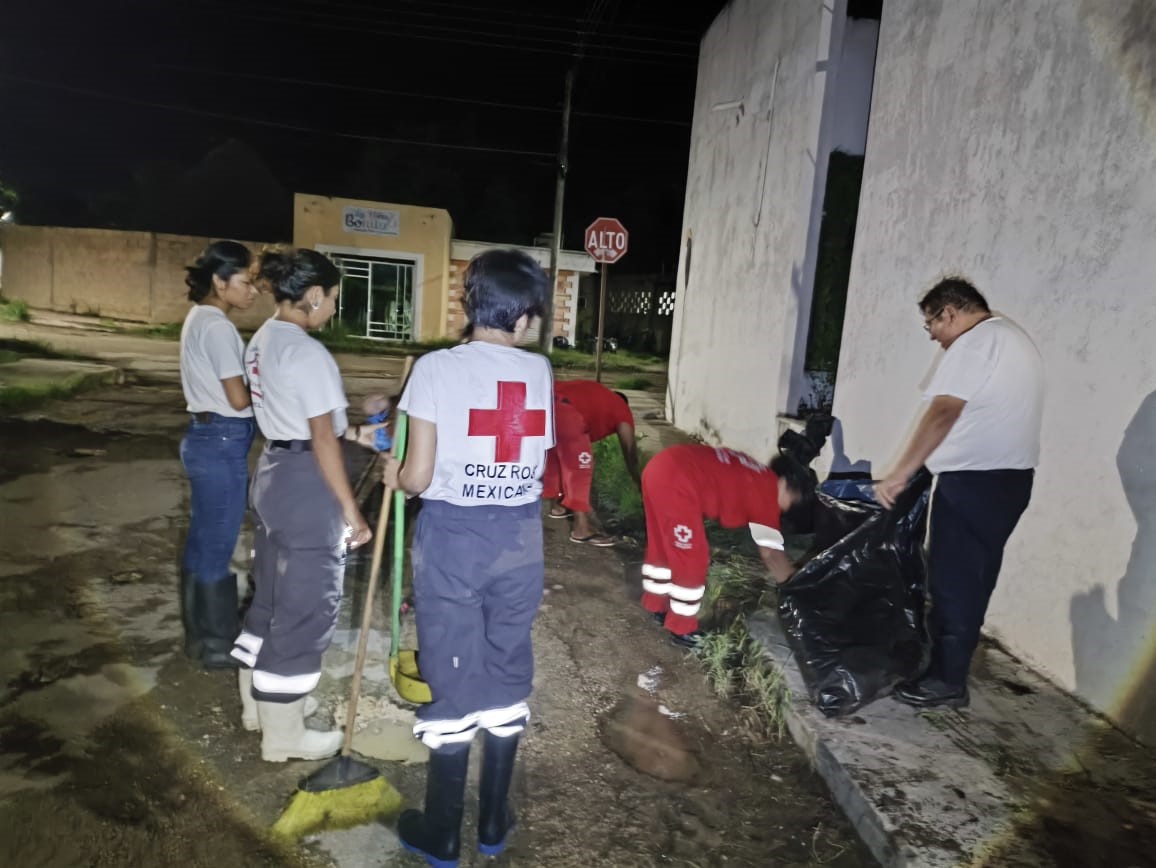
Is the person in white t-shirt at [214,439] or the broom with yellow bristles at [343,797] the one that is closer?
the broom with yellow bristles at [343,797]

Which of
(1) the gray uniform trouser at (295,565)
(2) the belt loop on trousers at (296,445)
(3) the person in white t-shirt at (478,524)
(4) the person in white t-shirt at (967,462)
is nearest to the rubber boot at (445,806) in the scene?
(3) the person in white t-shirt at (478,524)

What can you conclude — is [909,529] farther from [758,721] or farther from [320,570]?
[320,570]

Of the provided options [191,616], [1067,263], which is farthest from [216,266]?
[1067,263]

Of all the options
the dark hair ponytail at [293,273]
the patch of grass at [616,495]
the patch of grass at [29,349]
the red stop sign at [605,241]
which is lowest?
the patch of grass at [616,495]

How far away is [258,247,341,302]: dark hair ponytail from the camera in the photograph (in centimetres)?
263

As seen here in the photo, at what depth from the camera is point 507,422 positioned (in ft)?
7.32

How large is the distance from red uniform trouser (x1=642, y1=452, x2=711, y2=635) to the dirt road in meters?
0.27

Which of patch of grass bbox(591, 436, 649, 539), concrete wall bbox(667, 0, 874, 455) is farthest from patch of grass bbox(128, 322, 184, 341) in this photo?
patch of grass bbox(591, 436, 649, 539)

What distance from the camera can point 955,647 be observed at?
316 centimetres

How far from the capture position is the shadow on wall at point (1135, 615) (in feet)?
9.66

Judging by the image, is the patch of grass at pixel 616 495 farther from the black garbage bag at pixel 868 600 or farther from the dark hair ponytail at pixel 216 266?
the dark hair ponytail at pixel 216 266

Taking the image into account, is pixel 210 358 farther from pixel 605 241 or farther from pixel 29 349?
pixel 29 349

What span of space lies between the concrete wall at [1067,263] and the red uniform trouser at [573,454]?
6.56 ft

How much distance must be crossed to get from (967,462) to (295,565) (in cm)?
262
